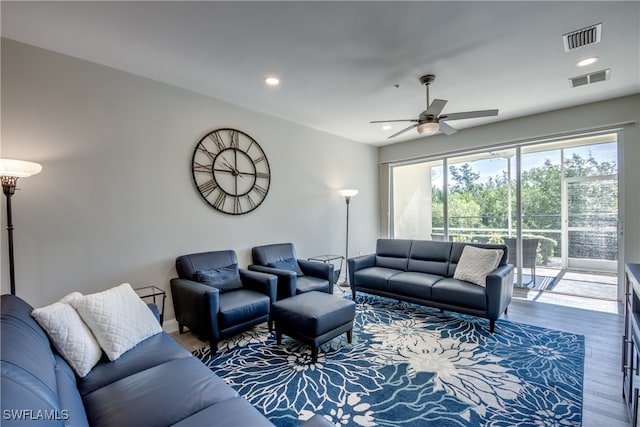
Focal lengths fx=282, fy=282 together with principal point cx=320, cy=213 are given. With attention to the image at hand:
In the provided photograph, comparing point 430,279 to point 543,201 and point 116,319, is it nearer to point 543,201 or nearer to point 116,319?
point 543,201

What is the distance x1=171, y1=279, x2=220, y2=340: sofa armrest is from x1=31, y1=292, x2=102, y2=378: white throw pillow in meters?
0.96

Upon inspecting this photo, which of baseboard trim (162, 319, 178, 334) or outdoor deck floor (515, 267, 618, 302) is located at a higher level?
outdoor deck floor (515, 267, 618, 302)

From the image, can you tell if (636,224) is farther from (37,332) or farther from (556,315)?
(37,332)

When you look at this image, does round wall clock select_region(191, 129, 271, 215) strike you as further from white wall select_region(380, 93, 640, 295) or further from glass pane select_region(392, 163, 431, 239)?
white wall select_region(380, 93, 640, 295)

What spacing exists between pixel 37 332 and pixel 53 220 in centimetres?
150

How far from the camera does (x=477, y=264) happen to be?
346 centimetres

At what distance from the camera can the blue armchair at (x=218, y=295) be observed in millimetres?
2613

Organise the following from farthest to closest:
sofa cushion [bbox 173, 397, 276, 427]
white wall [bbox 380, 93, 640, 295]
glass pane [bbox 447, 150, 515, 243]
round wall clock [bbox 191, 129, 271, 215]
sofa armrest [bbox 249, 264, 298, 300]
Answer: glass pane [bbox 447, 150, 515, 243] < white wall [bbox 380, 93, 640, 295] < round wall clock [bbox 191, 129, 271, 215] < sofa armrest [bbox 249, 264, 298, 300] < sofa cushion [bbox 173, 397, 276, 427]

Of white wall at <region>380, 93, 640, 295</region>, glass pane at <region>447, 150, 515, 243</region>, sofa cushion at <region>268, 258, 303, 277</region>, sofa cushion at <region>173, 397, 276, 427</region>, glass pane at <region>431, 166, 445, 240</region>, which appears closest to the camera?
sofa cushion at <region>173, 397, 276, 427</region>

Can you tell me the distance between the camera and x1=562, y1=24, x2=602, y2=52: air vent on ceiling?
2307mm

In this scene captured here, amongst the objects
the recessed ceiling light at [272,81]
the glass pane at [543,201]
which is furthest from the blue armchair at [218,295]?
the glass pane at [543,201]

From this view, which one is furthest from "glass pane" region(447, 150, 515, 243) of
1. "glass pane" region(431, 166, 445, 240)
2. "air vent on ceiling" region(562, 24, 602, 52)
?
"air vent on ceiling" region(562, 24, 602, 52)

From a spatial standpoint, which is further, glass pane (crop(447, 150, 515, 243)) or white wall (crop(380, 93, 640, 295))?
glass pane (crop(447, 150, 515, 243))

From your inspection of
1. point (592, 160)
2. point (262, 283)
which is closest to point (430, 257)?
point (262, 283)
